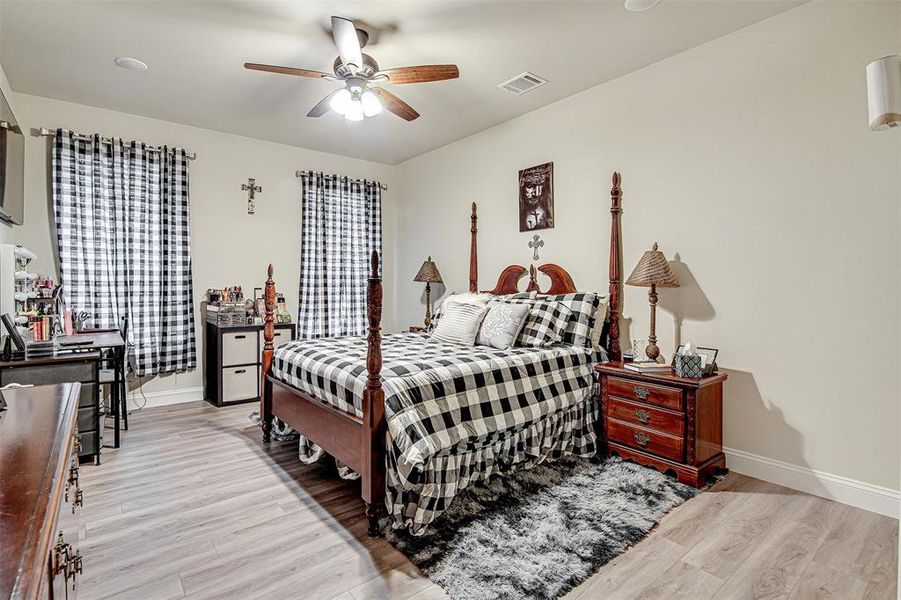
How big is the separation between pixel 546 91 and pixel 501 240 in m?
1.40

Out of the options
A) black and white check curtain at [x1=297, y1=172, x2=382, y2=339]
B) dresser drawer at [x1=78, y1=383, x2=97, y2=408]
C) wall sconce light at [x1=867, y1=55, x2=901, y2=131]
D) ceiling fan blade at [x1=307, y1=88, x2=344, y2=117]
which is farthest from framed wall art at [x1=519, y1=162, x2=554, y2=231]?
dresser drawer at [x1=78, y1=383, x2=97, y2=408]

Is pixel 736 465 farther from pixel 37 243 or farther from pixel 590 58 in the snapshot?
pixel 37 243

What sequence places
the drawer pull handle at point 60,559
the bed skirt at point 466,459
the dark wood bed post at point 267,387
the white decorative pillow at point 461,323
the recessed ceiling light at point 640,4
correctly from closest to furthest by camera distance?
the drawer pull handle at point 60,559, the bed skirt at point 466,459, the recessed ceiling light at point 640,4, the dark wood bed post at point 267,387, the white decorative pillow at point 461,323

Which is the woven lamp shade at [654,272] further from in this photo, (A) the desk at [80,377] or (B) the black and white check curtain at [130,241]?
(B) the black and white check curtain at [130,241]

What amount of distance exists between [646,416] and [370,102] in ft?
8.69

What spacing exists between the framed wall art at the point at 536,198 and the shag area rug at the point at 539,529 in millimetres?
2171

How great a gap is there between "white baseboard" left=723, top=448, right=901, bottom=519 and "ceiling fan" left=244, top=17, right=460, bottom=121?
2996 millimetres

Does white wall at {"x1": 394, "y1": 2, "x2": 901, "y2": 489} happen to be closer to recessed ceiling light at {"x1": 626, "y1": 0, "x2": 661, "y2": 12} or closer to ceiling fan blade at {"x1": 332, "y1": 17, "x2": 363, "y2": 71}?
recessed ceiling light at {"x1": 626, "y1": 0, "x2": 661, "y2": 12}

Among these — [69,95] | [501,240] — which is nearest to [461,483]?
[501,240]

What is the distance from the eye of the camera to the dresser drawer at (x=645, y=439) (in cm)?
272

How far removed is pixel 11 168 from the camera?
3.15 m

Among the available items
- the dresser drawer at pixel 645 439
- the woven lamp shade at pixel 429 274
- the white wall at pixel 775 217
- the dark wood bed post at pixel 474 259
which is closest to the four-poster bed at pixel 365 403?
the white wall at pixel 775 217

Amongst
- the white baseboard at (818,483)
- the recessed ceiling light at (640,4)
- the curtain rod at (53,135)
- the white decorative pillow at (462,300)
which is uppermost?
the recessed ceiling light at (640,4)

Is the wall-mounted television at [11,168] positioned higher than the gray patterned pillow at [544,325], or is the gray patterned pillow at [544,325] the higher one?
the wall-mounted television at [11,168]
